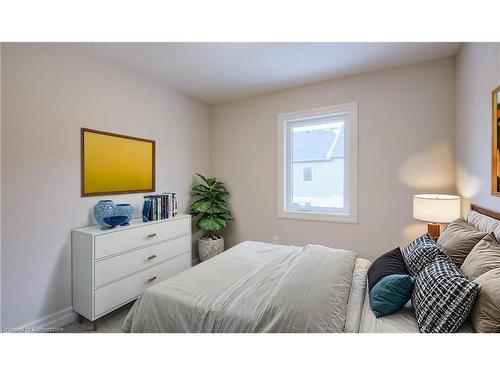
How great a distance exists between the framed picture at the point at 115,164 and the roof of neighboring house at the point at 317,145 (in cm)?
196

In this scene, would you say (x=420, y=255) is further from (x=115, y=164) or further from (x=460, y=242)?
(x=115, y=164)

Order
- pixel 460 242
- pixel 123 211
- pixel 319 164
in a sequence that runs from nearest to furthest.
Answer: pixel 460 242 → pixel 123 211 → pixel 319 164

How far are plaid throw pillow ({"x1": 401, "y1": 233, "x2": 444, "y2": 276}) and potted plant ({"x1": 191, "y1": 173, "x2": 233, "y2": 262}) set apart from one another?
2319 millimetres

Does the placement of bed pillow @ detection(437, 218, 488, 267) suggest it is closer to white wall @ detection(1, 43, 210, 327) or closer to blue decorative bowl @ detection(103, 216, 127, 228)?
blue decorative bowl @ detection(103, 216, 127, 228)

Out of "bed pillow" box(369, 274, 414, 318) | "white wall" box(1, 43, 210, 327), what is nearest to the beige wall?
"bed pillow" box(369, 274, 414, 318)

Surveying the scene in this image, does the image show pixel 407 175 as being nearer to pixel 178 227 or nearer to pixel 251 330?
pixel 251 330

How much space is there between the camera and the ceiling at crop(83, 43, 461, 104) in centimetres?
215

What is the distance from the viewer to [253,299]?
1.29 metres

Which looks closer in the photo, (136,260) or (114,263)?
(114,263)

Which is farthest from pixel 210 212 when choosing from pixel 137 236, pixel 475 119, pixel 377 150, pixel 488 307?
pixel 475 119

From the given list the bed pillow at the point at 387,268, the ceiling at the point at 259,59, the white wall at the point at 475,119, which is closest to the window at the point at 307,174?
the ceiling at the point at 259,59

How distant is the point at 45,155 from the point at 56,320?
4.66 ft
